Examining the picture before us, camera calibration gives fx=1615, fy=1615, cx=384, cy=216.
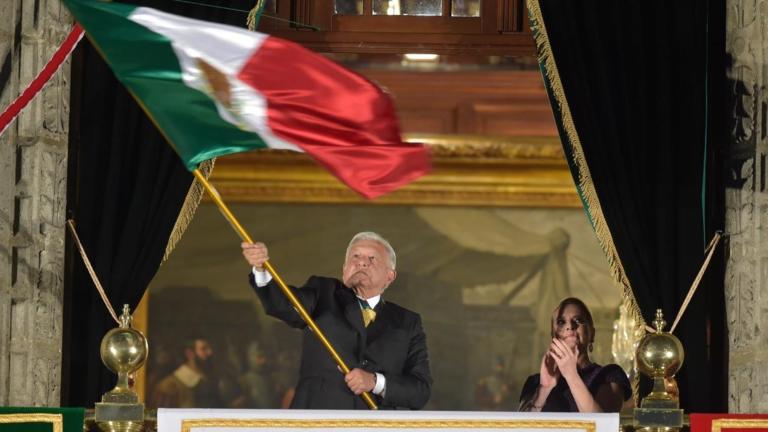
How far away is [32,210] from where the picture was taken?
895cm

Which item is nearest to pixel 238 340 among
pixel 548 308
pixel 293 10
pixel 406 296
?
pixel 406 296

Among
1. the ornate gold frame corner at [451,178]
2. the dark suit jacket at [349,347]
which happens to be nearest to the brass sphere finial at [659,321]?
the dark suit jacket at [349,347]

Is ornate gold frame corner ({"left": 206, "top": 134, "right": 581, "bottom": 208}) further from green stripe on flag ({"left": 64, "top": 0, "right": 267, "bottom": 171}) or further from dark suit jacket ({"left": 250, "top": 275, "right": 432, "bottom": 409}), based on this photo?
green stripe on flag ({"left": 64, "top": 0, "right": 267, "bottom": 171})

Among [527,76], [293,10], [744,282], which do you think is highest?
[527,76]

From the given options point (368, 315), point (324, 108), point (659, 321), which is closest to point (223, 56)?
point (324, 108)

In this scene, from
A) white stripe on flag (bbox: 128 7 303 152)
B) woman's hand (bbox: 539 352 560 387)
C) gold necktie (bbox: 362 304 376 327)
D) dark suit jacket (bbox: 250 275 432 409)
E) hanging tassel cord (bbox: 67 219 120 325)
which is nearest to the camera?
white stripe on flag (bbox: 128 7 303 152)

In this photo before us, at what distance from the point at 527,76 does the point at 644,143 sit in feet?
13.4

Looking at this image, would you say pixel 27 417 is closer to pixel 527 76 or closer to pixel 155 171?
pixel 155 171

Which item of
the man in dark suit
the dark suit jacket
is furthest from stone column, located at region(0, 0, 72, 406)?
the dark suit jacket

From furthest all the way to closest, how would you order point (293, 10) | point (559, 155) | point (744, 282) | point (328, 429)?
1. point (559, 155)
2. point (293, 10)
3. point (744, 282)
4. point (328, 429)

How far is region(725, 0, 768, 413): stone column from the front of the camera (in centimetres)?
Answer: 892

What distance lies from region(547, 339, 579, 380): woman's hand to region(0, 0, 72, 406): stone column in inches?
110

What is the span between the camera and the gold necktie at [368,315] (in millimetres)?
9070

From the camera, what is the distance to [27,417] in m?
7.75
